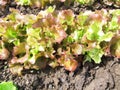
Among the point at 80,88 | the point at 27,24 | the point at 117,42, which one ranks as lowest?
the point at 80,88

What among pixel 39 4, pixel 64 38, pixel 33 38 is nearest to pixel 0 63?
pixel 33 38

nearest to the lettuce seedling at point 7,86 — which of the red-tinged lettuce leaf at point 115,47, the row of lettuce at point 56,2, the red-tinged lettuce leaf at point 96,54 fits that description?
the red-tinged lettuce leaf at point 96,54

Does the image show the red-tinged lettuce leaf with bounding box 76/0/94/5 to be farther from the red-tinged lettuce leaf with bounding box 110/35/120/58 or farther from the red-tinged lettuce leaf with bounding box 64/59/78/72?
the red-tinged lettuce leaf with bounding box 64/59/78/72

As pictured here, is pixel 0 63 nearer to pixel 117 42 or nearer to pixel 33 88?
pixel 33 88

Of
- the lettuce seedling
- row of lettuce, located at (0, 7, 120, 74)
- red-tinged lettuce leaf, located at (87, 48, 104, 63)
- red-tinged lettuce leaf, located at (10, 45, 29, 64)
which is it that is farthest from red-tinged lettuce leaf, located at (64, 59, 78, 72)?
the lettuce seedling

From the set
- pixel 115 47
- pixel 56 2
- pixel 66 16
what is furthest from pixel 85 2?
pixel 115 47
